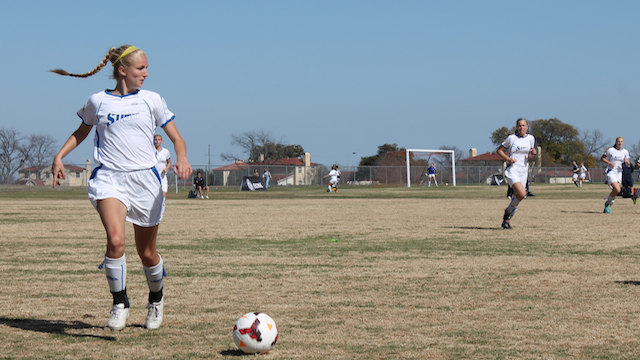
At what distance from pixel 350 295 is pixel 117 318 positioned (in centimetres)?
219

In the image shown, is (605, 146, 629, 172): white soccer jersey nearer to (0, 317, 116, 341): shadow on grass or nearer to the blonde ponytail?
the blonde ponytail

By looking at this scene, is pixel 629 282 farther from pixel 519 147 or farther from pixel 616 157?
pixel 616 157

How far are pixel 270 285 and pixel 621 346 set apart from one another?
3.45m

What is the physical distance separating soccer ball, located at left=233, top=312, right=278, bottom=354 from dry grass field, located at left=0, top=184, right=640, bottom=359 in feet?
0.28

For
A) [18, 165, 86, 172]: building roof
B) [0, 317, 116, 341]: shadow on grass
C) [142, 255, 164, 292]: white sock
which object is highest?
[18, 165, 86, 172]: building roof

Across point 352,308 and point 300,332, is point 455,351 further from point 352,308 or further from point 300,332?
point 352,308

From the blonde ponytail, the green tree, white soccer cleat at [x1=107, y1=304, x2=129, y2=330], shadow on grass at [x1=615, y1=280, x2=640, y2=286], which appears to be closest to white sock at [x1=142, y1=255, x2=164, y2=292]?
white soccer cleat at [x1=107, y1=304, x2=129, y2=330]

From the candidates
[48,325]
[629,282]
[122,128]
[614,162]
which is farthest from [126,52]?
[614,162]

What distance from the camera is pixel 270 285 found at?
21.4 ft

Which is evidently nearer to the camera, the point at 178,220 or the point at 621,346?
the point at 621,346

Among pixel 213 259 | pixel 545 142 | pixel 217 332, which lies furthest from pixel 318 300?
pixel 545 142

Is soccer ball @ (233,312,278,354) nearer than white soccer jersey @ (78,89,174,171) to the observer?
Yes

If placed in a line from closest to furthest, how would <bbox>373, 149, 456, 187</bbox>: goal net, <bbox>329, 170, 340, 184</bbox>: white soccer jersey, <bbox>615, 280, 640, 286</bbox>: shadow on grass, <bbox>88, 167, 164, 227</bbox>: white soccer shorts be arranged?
<bbox>88, 167, 164, 227</bbox>: white soccer shorts, <bbox>615, 280, 640, 286</bbox>: shadow on grass, <bbox>329, 170, 340, 184</bbox>: white soccer jersey, <bbox>373, 149, 456, 187</bbox>: goal net

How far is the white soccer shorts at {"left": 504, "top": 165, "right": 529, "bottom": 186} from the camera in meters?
12.8
